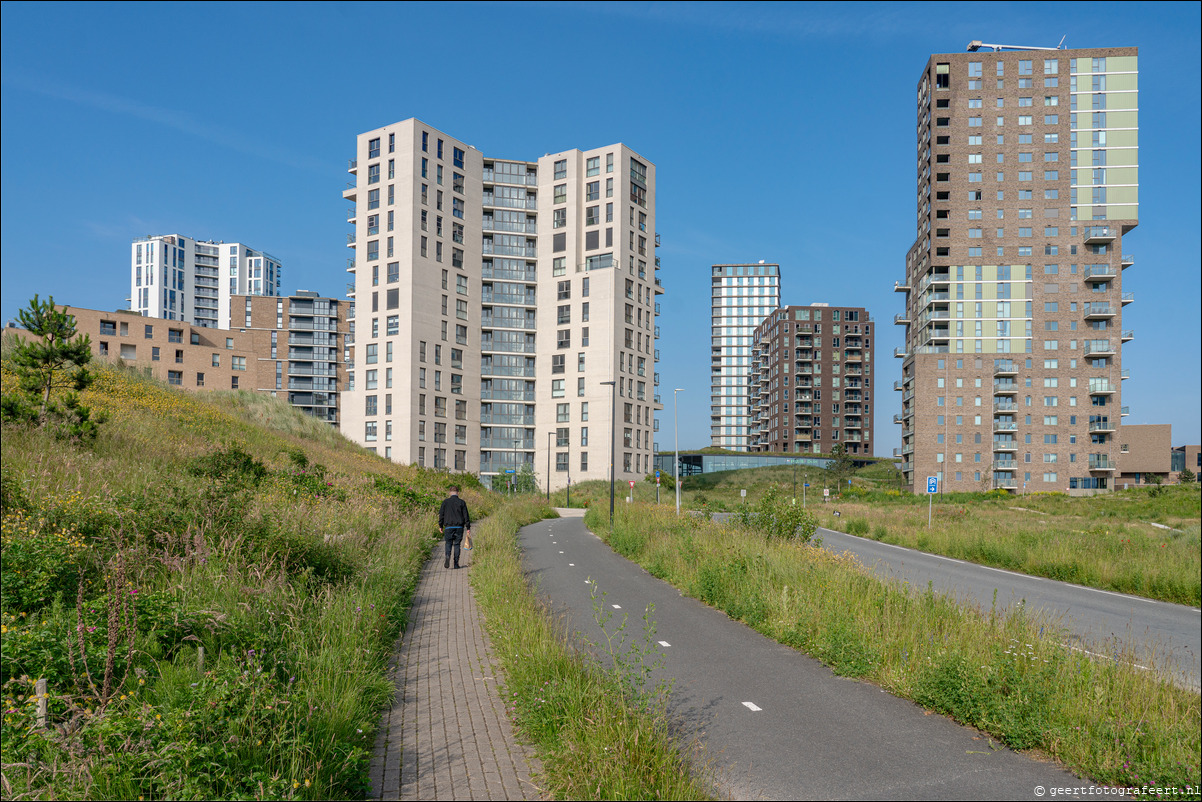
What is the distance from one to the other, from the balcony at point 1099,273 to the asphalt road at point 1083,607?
74057 mm

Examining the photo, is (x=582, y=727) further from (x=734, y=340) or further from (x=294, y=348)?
(x=734, y=340)

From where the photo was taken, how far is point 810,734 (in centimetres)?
611

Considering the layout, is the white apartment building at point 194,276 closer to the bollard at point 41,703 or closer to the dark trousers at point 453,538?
the dark trousers at point 453,538

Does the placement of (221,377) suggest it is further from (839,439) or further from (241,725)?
(839,439)

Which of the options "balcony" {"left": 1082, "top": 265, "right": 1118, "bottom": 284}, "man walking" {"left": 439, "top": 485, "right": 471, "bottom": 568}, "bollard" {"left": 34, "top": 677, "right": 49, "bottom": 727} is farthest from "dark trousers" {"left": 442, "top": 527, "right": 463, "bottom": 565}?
"balcony" {"left": 1082, "top": 265, "right": 1118, "bottom": 284}

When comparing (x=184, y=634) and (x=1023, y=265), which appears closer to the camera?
(x=184, y=634)

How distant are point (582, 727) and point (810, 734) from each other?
2.19m

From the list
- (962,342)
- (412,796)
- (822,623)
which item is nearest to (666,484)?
(962,342)

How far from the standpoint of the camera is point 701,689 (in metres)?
7.44

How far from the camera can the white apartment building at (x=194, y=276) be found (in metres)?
174

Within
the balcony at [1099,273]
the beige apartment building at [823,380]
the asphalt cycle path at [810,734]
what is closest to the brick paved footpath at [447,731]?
the asphalt cycle path at [810,734]

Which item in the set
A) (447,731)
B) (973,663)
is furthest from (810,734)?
→ (447,731)

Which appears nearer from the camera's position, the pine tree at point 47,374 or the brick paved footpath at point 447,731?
the brick paved footpath at point 447,731

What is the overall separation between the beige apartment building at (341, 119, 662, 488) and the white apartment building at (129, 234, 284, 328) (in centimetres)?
11885
